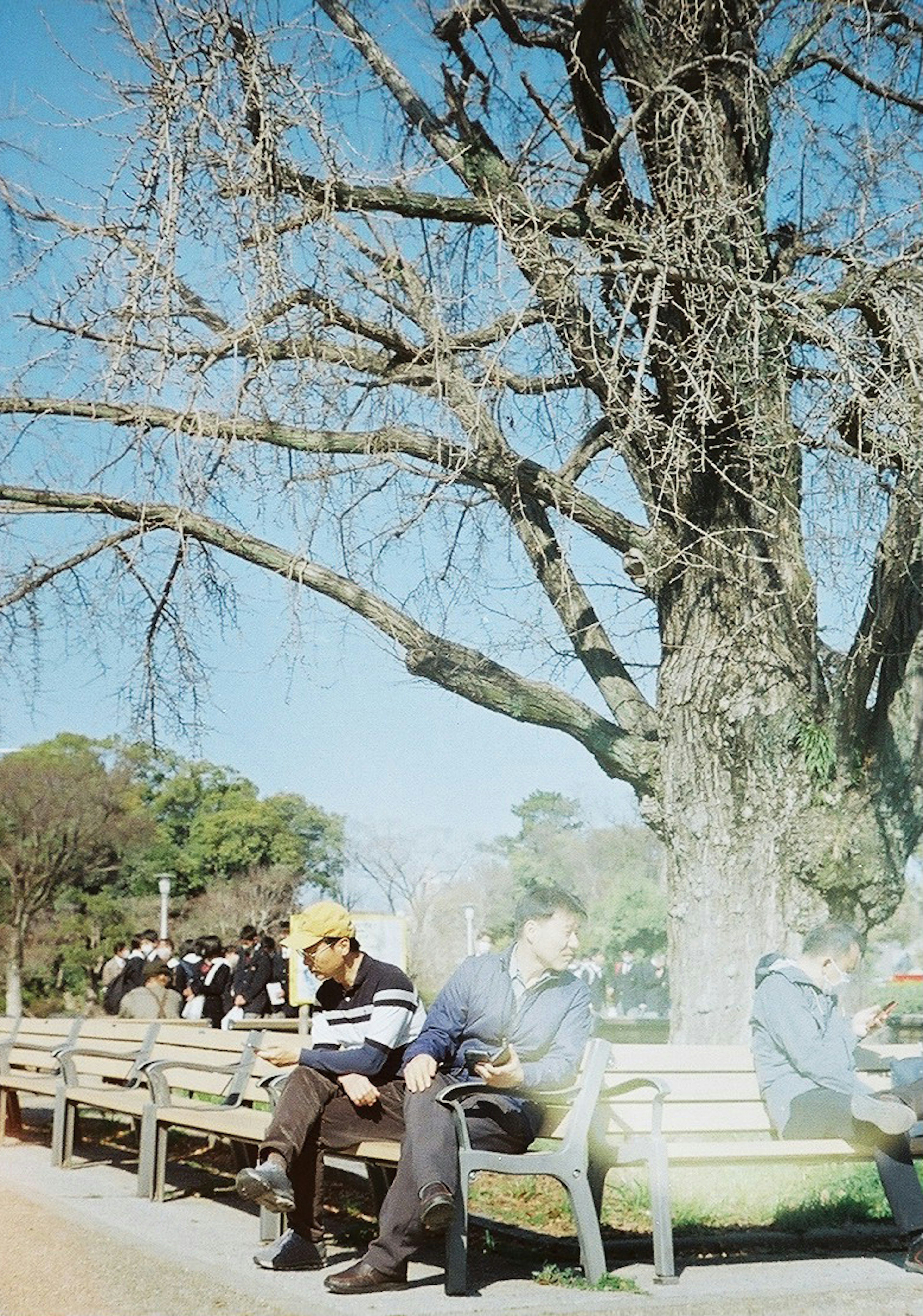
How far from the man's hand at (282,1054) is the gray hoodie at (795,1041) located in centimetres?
184

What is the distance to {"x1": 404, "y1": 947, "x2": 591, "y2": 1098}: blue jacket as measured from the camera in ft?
17.8

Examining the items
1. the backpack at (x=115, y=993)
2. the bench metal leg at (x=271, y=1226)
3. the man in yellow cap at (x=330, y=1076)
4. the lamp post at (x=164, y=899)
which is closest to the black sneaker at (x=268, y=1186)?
the man in yellow cap at (x=330, y=1076)

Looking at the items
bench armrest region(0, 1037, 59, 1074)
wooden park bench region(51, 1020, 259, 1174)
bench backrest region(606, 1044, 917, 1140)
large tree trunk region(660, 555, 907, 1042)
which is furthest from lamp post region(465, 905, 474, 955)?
bench backrest region(606, 1044, 917, 1140)

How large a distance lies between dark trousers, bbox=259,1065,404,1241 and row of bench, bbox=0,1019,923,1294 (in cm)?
8

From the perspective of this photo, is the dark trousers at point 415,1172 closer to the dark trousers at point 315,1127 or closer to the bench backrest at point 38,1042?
the dark trousers at point 315,1127

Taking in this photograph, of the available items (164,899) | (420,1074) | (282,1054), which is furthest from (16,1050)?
(164,899)

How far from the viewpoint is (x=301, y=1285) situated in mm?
5309

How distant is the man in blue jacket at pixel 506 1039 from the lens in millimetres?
5152

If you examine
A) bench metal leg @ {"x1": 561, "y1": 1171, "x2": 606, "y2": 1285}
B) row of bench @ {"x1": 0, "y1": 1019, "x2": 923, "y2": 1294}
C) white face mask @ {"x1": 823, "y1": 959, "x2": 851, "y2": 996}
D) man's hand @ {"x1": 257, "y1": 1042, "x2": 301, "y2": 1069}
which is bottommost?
bench metal leg @ {"x1": 561, "y1": 1171, "x2": 606, "y2": 1285}

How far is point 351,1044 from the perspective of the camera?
5805 millimetres

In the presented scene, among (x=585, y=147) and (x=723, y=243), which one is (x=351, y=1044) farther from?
(x=585, y=147)

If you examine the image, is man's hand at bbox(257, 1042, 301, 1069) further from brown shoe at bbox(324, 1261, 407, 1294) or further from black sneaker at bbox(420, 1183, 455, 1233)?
black sneaker at bbox(420, 1183, 455, 1233)

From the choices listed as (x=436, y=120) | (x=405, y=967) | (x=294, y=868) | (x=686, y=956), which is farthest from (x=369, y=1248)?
(x=294, y=868)

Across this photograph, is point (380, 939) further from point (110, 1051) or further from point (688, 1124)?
point (688, 1124)
